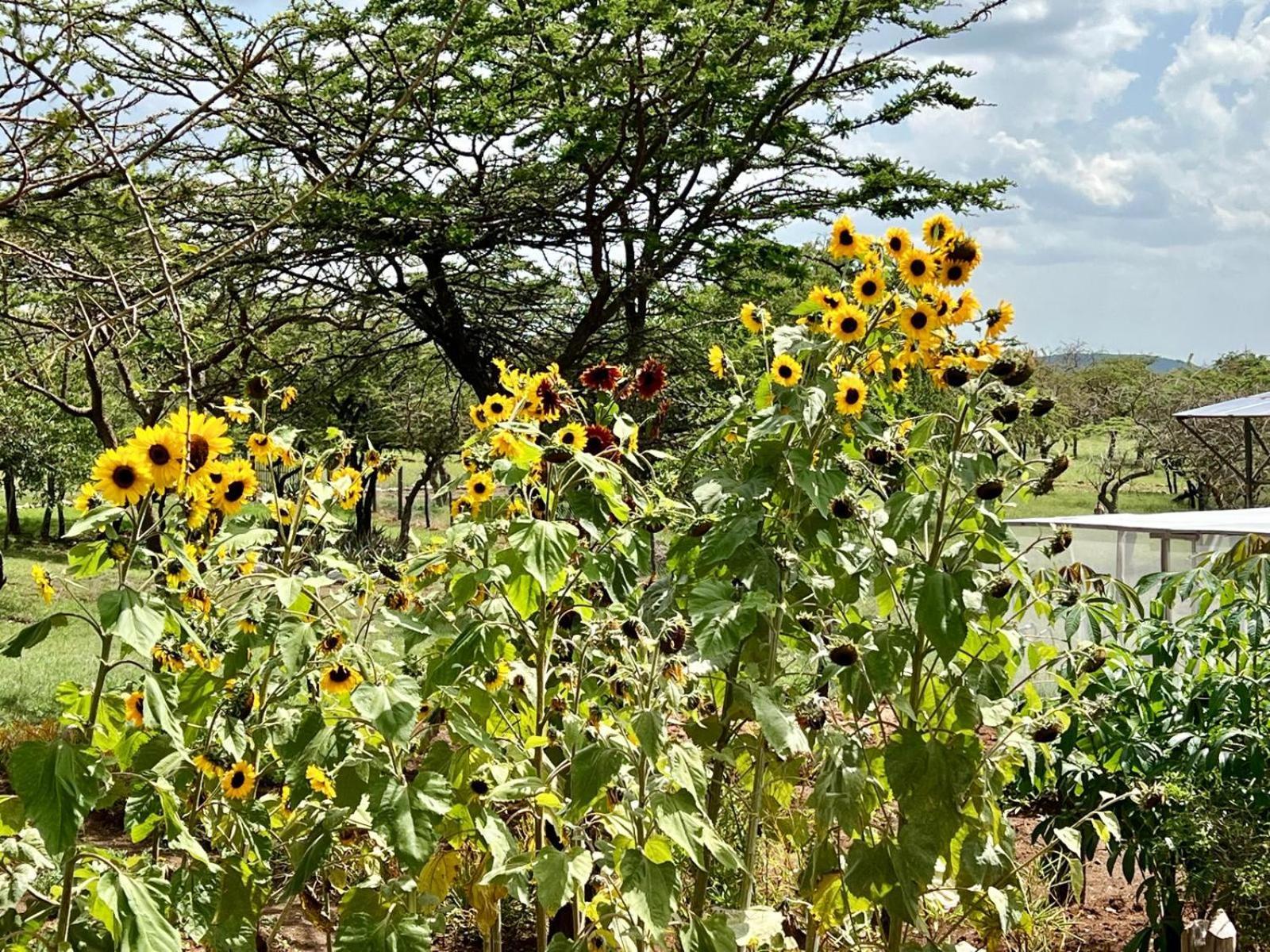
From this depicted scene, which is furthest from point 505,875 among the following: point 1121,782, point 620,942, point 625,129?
point 625,129

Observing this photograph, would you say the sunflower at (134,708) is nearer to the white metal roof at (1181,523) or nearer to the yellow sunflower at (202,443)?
the yellow sunflower at (202,443)

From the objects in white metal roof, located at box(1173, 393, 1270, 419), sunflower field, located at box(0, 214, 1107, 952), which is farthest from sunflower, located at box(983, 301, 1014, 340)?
white metal roof, located at box(1173, 393, 1270, 419)

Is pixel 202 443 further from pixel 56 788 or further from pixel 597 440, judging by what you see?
pixel 597 440

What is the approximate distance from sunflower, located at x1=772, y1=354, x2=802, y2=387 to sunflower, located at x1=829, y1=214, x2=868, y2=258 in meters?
0.31

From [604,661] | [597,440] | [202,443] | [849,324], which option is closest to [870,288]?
[849,324]

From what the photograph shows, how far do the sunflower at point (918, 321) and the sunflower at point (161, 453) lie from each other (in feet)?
4.04

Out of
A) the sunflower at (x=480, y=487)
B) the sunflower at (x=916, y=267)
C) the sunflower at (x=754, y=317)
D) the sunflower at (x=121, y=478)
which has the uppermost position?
the sunflower at (x=916, y=267)

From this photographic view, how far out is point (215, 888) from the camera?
194 centimetres

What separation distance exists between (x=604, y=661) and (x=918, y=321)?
34.7 inches

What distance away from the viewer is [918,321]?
2.10 m

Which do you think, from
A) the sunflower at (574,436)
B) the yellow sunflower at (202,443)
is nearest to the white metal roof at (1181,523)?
the sunflower at (574,436)

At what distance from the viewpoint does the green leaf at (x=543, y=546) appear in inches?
70.6

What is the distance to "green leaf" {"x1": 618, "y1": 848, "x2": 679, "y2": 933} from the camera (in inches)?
68.3

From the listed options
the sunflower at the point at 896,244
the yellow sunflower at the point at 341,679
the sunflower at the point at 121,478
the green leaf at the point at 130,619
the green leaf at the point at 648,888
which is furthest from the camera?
the sunflower at the point at 896,244
